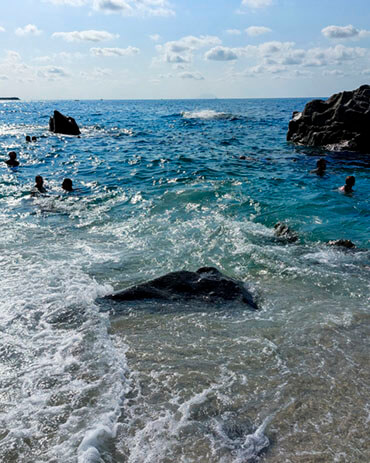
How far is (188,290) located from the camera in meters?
7.42

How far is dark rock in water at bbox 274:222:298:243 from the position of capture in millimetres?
11047

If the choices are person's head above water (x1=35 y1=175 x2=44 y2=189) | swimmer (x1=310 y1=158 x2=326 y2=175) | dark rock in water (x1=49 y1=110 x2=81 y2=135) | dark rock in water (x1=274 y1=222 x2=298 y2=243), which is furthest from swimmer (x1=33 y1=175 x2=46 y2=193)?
dark rock in water (x1=49 y1=110 x2=81 y2=135)

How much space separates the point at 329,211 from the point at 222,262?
6773 millimetres

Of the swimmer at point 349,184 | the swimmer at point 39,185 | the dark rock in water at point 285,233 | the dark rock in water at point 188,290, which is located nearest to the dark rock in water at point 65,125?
the swimmer at point 39,185

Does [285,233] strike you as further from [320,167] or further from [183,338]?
[320,167]

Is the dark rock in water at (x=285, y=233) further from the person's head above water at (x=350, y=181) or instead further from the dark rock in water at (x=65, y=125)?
the dark rock in water at (x=65, y=125)

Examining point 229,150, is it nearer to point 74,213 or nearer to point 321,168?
point 321,168

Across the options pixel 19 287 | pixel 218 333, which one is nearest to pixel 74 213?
pixel 19 287

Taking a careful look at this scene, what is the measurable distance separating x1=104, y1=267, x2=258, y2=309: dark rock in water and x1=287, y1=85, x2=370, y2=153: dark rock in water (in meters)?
23.3

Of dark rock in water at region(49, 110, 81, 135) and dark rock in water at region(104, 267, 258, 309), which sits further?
dark rock in water at region(49, 110, 81, 135)

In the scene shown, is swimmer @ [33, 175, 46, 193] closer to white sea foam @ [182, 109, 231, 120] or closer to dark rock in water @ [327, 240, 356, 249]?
dark rock in water @ [327, 240, 356, 249]

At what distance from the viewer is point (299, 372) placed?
5227 millimetres

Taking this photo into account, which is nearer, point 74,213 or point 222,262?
point 222,262

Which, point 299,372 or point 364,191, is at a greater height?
point 364,191
